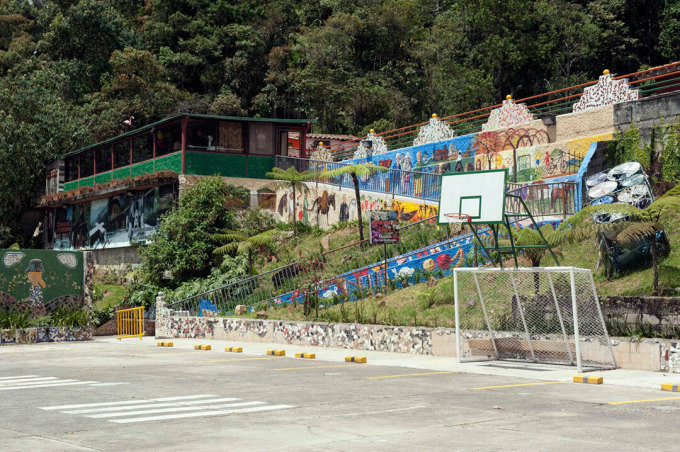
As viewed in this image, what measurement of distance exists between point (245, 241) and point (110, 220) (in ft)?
54.7

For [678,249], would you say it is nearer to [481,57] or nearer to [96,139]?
[481,57]

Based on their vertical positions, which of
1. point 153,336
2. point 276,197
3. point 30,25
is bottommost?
point 153,336

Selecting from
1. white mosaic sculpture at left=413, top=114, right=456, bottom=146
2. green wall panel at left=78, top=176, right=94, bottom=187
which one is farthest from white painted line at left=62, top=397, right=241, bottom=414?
green wall panel at left=78, top=176, right=94, bottom=187

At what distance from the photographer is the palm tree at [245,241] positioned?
95.6 ft

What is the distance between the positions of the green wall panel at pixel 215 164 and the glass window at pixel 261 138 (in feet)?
2.89

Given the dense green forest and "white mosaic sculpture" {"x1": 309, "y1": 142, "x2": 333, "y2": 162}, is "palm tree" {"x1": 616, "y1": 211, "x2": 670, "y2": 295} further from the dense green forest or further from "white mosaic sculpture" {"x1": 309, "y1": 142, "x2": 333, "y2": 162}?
the dense green forest

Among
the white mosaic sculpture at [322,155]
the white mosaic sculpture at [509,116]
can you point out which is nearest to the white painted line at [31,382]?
the white mosaic sculpture at [509,116]

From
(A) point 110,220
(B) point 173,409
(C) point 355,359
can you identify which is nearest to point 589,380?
(C) point 355,359

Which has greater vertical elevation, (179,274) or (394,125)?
(394,125)

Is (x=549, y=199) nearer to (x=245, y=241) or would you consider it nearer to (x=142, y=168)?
(x=245, y=241)

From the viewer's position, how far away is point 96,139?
55625 millimetres

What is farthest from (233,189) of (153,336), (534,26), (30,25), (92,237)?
(30,25)

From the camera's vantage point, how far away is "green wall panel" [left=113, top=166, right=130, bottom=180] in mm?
42219

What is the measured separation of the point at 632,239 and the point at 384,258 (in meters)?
7.92
